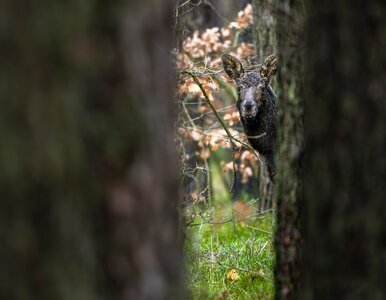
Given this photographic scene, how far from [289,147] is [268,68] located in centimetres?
395

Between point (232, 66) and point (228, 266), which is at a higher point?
point (232, 66)

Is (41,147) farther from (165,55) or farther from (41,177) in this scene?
(165,55)

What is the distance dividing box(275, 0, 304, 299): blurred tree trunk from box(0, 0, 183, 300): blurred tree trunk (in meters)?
1.81

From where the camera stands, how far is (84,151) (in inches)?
106

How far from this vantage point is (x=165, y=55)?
2943 millimetres

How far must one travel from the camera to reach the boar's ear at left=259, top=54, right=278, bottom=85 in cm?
858

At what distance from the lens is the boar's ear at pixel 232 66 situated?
28.9ft

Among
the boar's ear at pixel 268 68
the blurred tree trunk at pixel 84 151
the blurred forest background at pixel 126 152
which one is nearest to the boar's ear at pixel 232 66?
the boar's ear at pixel 268 68

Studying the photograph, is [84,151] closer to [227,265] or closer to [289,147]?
[289,147]

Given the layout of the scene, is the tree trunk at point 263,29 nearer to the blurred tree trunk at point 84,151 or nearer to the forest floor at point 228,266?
the forest floor at point 228,266

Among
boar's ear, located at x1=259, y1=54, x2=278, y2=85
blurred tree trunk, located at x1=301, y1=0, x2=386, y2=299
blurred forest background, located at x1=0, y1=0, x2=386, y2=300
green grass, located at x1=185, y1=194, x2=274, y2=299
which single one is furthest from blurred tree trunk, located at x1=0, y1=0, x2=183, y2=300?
boar's ear, located at x1=259, y1=54, x2=278, y2=85

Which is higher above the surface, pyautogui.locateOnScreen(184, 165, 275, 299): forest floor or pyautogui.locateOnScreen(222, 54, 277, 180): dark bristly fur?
pyautogui.locateOnScreen(222, 54, 277, 180): dark bristly fur

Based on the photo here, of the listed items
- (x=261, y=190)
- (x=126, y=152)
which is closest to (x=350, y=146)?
(x=126, y=152)

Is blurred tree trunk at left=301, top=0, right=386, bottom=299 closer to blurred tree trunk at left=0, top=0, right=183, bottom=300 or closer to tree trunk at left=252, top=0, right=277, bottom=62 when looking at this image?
blurred tree trunk at left=0, top=0, right=183, bottom=300
